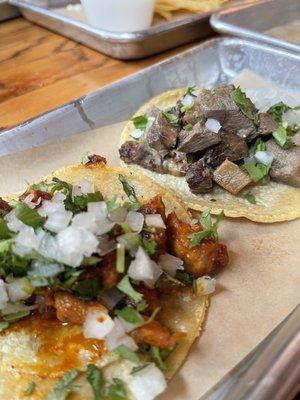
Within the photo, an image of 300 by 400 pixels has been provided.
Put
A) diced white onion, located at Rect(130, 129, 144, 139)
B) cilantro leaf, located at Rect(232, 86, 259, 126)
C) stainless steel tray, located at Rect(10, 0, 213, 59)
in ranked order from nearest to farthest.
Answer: cilantro leaf, located at Rect(232, 86, 259, 126), diced white onion, located at Rect(130, 129, 144, 139), stainless steel tray, located at Rect(10, 0, 213, 59)

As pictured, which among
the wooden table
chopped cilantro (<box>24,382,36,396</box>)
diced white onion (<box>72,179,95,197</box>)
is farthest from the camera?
the wooden table

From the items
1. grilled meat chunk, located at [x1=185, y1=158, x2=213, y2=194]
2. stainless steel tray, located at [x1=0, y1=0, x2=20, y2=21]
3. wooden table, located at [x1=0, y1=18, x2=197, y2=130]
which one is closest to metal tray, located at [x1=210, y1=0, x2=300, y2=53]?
wooden table, located at [x1=0, y1=18, x2=197, y2=130]

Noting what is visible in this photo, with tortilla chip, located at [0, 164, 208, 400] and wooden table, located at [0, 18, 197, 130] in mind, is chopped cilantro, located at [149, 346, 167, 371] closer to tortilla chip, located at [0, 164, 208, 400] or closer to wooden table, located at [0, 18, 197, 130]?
tortilla chip, located at [0, 164, 208, 400]

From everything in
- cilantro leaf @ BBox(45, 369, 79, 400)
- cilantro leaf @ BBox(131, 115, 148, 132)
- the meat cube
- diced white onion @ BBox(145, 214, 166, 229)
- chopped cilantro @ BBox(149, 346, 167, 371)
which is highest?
diced white onion @ BBox(145, 214, 166, 229)

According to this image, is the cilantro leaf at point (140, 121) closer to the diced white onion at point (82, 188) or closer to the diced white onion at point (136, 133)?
the diced white onion at point (136, 133)

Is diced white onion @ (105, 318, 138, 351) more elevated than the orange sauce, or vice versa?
diced white onion @ (105, 318, 138, 351)

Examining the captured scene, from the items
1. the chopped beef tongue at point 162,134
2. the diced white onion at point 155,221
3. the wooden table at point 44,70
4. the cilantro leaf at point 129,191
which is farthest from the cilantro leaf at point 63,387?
the wooden table at point 44,70

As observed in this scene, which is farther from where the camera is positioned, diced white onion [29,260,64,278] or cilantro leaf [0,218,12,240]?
cilantro leaf [0,218,12,240]
